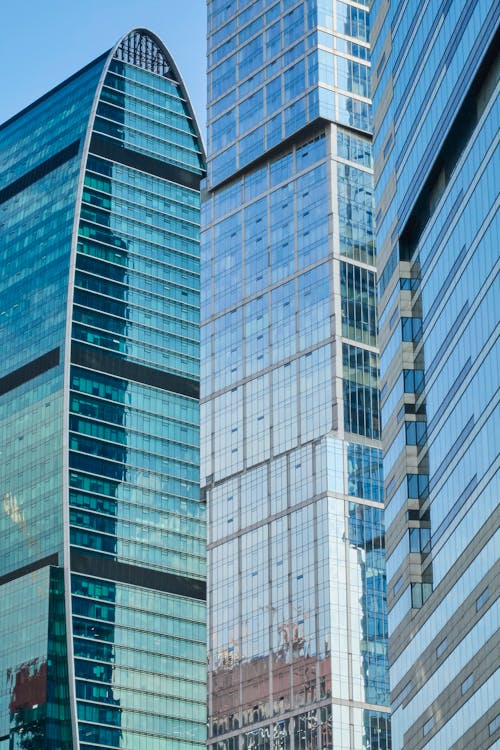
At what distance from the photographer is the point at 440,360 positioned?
121 m

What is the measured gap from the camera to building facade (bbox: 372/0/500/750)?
351ft

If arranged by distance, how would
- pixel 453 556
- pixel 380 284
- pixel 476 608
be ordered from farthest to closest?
pixel 380 284, pixel 453 556, pixel 476 608

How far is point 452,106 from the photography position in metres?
119

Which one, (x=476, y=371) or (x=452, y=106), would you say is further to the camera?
(x=452, y=106)

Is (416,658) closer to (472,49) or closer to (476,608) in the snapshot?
(476,608)

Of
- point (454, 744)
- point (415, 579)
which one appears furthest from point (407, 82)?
point (454, 744)

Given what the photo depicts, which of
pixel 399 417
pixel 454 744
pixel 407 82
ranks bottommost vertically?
pixel 454 744

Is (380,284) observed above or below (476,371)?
above

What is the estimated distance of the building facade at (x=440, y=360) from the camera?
107 m

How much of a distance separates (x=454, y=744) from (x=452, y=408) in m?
21.4

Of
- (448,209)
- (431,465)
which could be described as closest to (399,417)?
(431,465)

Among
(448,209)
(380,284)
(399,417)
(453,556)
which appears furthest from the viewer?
(380,284)

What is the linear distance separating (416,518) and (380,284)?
81.7ft

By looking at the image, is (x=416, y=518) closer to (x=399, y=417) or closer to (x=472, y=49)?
(x=399, y=417)
